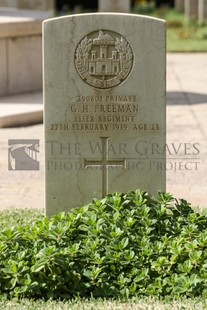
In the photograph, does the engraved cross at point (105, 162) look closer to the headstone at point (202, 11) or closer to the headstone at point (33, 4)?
the headstone at point (202, 11)

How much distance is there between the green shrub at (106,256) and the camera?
5602 millimetres

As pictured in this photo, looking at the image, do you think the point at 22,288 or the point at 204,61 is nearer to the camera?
the point at 22,288

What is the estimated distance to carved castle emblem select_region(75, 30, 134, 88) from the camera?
6.43 metres

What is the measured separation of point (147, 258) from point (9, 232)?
0.83 meters

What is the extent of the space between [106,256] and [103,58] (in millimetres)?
1373

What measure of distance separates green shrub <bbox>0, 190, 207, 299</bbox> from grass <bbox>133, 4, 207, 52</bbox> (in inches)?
479

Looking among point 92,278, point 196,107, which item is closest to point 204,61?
point 196,107

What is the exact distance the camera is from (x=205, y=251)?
588 cm

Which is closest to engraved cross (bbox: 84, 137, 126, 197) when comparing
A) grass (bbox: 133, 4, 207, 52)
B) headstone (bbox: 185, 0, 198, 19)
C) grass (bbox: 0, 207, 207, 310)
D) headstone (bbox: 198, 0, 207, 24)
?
Result: grass (bbox: 0, 207, 207, 310)

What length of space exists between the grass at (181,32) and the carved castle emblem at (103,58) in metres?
11.7

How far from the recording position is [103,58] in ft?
21.1

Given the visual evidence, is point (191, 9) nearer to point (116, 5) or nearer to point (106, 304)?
point (116, 5)

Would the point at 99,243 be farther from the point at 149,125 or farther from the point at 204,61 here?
the point at 204,61

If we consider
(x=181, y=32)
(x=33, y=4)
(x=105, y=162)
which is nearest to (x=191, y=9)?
(x=33, y=4)
